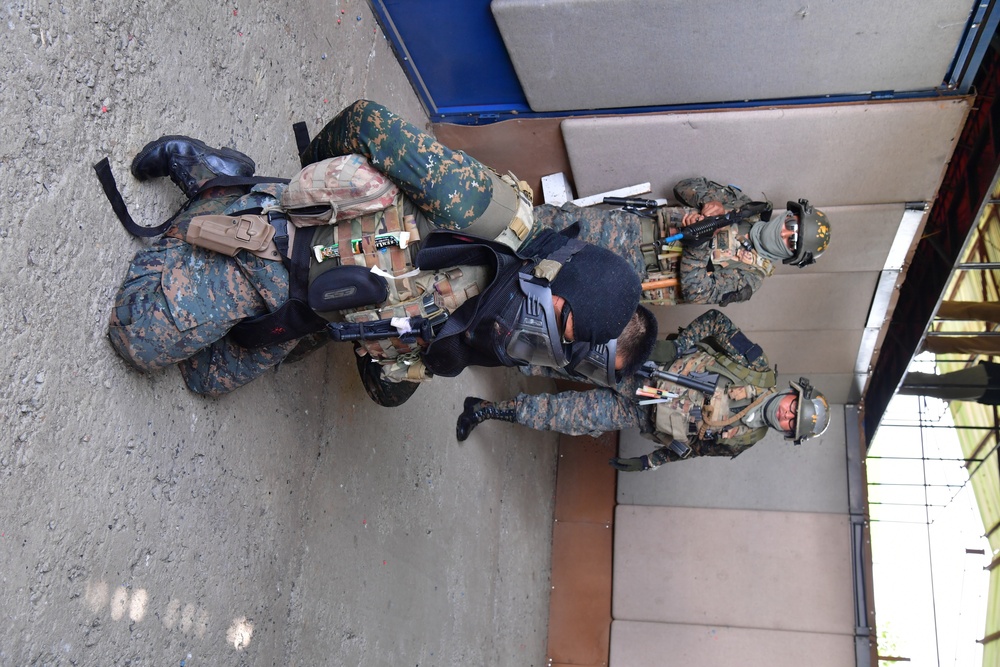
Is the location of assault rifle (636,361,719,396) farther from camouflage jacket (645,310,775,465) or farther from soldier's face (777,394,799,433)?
soldier's face (777,394,799,433)

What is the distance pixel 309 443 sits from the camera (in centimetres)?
332

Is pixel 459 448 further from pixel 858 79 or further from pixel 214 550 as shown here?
pixel 858 79

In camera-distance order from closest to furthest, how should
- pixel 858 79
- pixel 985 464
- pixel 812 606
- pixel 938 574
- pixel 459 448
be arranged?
pixel 858 79
pixel 459 448
pixel 812 606
pixel 985 464
pixel 938 574

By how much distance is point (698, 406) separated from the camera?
4145 millimetres

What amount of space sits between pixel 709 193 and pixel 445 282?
7.79 feet

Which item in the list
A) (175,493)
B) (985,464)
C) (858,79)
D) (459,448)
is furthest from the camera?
(985,464)

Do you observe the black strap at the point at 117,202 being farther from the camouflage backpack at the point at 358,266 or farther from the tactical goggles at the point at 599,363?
the tactical goggles at the point at 599,363

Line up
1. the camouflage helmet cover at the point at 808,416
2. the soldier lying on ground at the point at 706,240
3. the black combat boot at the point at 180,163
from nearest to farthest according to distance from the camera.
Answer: the black combat boot at the point at 180,163 → the camouflage helmet cover at the point at 808,416 → the soldier lying on ground at the point at 706,240

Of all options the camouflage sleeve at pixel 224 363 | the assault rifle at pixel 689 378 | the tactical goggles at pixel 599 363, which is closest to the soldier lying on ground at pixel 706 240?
the assault rifle at pixel 689 378

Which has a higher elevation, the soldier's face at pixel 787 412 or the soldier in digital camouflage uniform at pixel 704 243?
the soldier in digital camouflage uniform at pixel 704 243

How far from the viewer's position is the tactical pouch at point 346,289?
6.97 ft

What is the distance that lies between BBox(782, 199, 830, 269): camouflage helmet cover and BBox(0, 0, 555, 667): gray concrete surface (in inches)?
80.9

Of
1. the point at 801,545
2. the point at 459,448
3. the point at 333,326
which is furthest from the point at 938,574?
the point at 333,326

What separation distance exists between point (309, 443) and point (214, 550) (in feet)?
2.25
